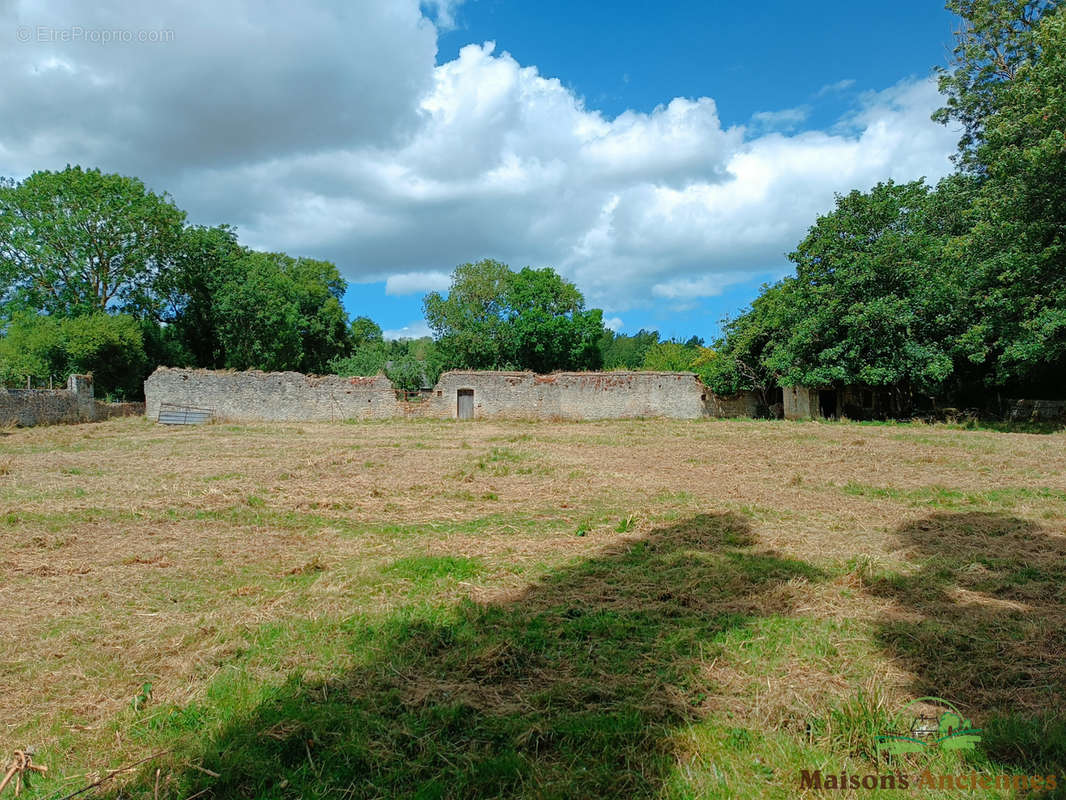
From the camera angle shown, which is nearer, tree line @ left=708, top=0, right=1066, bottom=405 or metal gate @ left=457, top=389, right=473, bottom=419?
tree line @ left=708, top=0, right=1066, bottom=405

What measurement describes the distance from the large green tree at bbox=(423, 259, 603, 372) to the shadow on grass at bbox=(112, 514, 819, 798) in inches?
1615

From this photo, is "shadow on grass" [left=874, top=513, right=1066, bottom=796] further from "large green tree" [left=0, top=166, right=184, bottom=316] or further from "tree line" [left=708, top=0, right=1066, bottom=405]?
"large green tree" [left=0, top=166, right=184, bottom=316]

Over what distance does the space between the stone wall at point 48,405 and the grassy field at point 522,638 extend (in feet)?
56.8

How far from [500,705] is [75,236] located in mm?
40198

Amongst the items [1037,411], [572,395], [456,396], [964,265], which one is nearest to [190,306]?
[456,396]

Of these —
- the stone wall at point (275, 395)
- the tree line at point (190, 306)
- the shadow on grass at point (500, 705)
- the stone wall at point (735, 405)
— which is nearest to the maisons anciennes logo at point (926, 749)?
the shadow on grass at point (500, 705)

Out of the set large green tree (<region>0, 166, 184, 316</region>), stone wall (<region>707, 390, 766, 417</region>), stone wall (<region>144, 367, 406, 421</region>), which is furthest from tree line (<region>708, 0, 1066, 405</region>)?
large green tree (<region>0, 166, 184, 316</region>)

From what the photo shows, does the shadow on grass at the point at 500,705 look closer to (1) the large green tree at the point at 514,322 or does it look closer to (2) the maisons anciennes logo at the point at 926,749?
(2) the maisons anciennes logo at the point at 926,749

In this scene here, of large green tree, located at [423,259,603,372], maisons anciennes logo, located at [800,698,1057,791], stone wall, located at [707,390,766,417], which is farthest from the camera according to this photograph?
large green tree, located at [423,259,603,372]

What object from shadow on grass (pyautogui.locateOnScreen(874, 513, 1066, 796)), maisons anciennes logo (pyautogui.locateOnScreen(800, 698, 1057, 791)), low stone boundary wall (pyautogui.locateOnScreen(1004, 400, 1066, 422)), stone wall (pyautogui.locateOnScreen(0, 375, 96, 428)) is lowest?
maisons anciennes logo (pyautogui.locateOnScreen(800, 698, 1057, 791))

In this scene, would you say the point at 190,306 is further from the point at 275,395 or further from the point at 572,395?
the point at 572,395

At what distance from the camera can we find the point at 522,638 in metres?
3.86

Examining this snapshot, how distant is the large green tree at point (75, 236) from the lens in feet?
106

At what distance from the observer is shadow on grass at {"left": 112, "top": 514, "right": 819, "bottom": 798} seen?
2559mm
